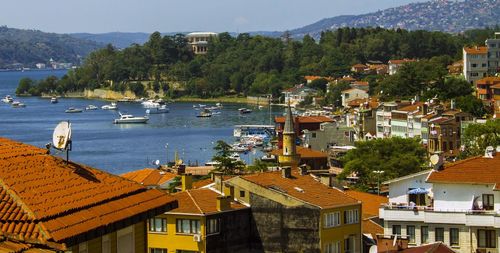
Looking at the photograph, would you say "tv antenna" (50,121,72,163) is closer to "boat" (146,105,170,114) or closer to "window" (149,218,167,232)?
"window" (149,218,167,232)

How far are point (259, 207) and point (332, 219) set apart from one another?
1114 mm

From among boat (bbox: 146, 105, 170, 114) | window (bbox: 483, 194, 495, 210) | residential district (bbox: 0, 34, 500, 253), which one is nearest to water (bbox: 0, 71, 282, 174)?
boat (bbox: 146, 105, 170, 114)

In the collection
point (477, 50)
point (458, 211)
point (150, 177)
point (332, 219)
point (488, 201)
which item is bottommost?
point (150, 177)

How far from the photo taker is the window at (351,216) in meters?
18.2

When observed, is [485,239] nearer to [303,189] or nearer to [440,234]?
[440,234]

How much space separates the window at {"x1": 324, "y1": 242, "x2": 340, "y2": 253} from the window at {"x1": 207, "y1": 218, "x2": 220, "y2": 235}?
1650 mm

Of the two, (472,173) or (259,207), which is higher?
(472,173)

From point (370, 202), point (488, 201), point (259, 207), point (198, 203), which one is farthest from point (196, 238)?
point (370, 202)

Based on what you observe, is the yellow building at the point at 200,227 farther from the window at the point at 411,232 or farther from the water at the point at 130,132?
the water at the point at 130,132

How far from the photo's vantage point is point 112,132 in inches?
3593

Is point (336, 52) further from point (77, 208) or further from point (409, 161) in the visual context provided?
point (77, 208)

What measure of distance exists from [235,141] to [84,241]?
230 feet

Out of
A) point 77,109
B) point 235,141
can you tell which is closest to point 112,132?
point 235,141

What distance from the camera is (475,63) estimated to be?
8156 centimetres
